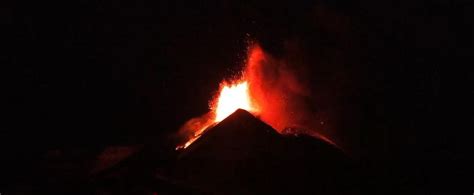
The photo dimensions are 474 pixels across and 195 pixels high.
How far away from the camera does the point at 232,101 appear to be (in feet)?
35.7

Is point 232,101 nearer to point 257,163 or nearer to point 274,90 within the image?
point 274,90

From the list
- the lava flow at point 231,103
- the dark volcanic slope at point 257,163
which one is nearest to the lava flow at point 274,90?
the lava flow at point 231,103

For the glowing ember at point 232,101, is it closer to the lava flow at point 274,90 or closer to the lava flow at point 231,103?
the lava flow at point 231,103

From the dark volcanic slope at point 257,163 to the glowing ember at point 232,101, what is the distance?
227cm

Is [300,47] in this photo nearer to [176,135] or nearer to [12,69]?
[176,135]

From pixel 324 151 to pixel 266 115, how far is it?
3.23 m

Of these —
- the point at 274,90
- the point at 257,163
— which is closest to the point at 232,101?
the point at 274,90

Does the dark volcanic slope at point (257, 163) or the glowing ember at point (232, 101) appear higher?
the glowing ember at point (232, 101)

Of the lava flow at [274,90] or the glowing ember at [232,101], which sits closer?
the glowing ember at [232,101]

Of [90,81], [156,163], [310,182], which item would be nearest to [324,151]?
[310,182]

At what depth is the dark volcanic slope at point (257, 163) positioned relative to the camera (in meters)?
7.20

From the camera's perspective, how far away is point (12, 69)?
1315 centimetres

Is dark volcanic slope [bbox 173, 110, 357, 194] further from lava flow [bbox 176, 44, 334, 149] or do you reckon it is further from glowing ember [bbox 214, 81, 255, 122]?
lava flow [bbox 176, 44, 334, 149]

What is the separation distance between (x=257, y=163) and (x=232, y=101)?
358 centimetres
